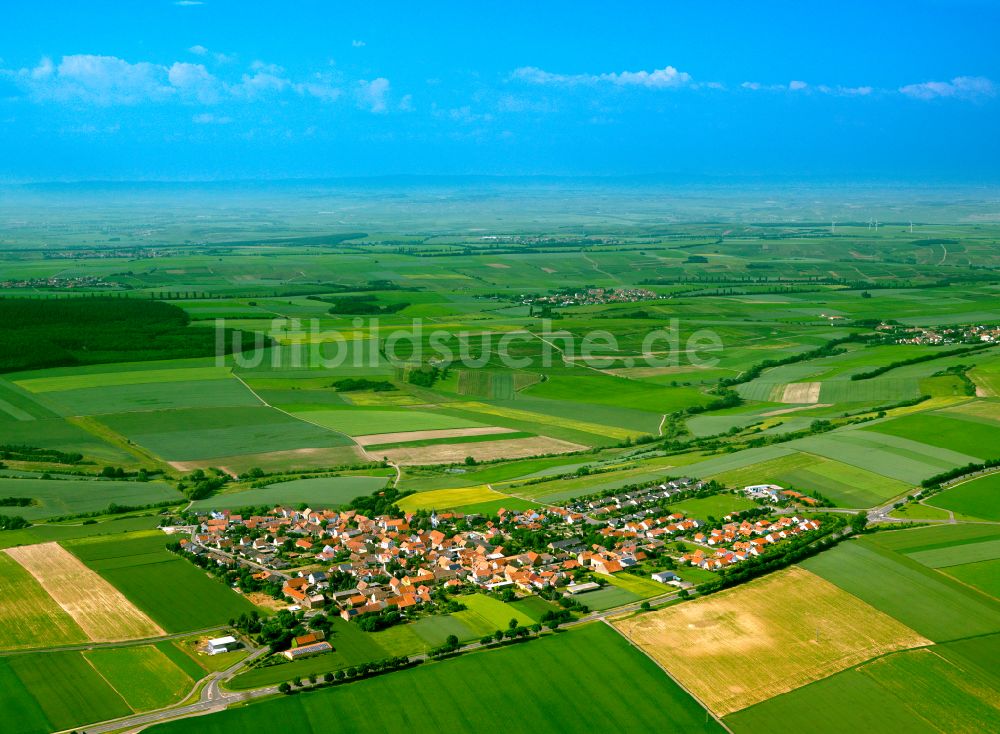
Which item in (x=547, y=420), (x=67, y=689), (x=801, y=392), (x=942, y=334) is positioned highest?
(x=942, y=334)

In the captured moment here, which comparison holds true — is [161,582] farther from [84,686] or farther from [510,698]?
[510,698]

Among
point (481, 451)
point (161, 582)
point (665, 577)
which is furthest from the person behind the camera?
point (481, 451)

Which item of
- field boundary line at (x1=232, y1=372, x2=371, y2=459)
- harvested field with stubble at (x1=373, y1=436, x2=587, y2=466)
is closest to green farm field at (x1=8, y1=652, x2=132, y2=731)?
harvested field with stubble at (x1=373, y1=436, x2=587, y2=466)

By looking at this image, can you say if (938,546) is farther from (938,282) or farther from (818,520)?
(938,282)

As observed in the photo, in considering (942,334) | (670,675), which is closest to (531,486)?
(670,675)

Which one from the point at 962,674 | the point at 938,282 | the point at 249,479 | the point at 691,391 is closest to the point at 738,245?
the point at 938,282

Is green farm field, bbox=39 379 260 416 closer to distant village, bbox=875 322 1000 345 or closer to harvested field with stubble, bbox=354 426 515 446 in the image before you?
harvested field with stubble, bbox=354 426 515 446

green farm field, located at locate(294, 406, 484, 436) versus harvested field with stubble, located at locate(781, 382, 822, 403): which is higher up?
harvested field with stubble, located at locate(781, 382, 822, 403)
